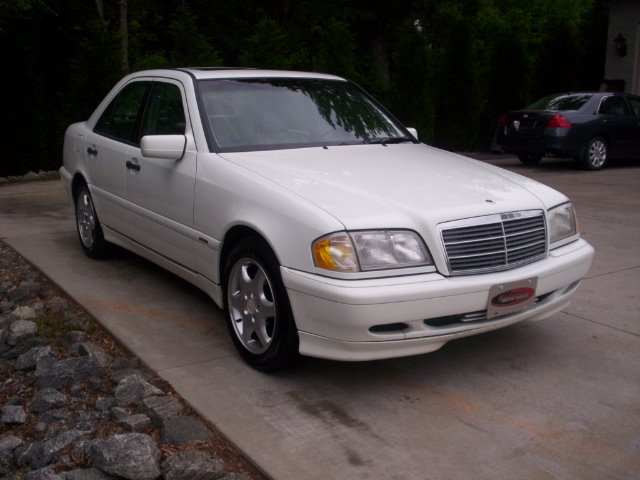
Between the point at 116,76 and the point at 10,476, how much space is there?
10.4 meters

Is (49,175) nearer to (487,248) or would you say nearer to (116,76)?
A: (116,76)

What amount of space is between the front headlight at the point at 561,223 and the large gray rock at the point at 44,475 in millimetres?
2800

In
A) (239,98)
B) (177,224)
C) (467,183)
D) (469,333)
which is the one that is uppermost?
(239,98)

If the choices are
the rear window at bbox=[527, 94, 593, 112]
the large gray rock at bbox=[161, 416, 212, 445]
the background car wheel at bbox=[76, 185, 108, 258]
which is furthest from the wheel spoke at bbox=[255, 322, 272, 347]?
the rear window at bbox=[527, 94, 593, 112]

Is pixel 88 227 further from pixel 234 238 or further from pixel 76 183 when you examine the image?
pixel 234 238

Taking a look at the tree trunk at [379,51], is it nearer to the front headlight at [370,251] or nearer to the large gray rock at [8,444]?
the front headlight at [370,251]

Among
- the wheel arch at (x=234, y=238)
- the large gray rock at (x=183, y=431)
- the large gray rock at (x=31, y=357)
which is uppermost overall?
the wheel arch at (x=234, y=238)

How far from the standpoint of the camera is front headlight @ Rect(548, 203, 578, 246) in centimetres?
450

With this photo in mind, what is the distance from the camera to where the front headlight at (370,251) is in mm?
3781

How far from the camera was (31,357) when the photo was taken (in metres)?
4.73

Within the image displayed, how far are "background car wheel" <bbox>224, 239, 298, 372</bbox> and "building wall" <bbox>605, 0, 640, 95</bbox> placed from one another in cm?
1811

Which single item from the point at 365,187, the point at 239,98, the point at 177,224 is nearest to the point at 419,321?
the point at 365,187

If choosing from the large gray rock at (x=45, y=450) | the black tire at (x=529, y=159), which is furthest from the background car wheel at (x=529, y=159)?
the large gray rock at (x=45, y=450)

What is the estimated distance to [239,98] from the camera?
5.30 metres
